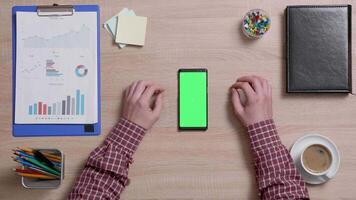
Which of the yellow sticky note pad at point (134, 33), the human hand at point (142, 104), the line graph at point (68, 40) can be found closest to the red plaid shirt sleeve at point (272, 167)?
the human hand at point (142, 104)

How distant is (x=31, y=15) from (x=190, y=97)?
447mm

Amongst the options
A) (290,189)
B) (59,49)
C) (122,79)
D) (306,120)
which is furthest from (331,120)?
(59,49)

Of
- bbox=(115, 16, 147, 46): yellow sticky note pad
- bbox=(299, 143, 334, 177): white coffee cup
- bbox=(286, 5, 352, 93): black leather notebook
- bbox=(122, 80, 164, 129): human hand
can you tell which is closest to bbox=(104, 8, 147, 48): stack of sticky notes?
bbox=(115, 16, 147, 46): yellow sticky note pad

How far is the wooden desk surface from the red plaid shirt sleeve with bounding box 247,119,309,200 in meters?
0.04

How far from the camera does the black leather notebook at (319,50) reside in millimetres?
881

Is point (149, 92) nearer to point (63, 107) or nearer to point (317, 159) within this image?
point (63, 107)

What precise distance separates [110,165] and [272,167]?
0.37 metres

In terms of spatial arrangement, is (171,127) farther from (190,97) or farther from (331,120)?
(331,120)

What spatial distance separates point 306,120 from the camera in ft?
2.97

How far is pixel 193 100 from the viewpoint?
2.98ft

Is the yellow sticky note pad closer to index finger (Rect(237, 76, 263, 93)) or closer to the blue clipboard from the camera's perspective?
the blue clipboard

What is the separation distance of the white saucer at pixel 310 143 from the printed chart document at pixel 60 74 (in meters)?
0.49

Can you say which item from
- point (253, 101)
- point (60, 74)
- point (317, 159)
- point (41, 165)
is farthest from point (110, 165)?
point (317, 159)

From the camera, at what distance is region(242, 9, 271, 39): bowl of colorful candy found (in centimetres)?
89
